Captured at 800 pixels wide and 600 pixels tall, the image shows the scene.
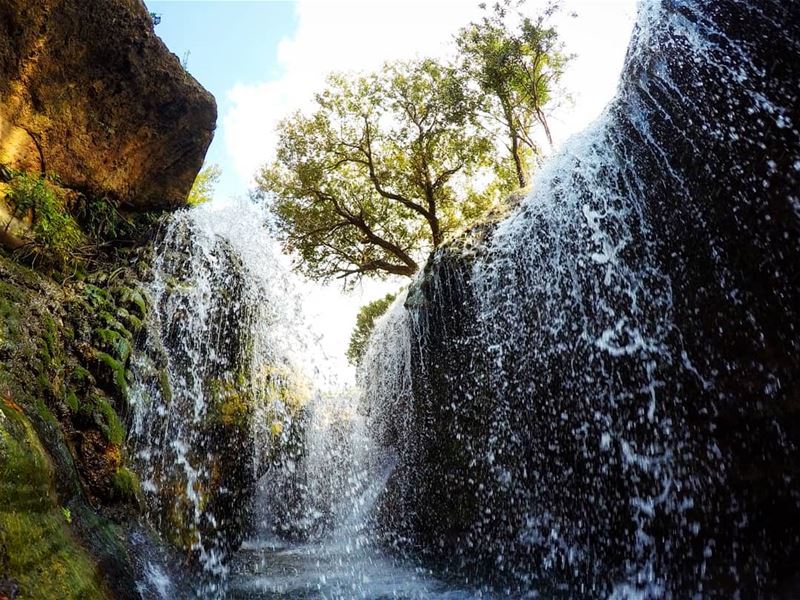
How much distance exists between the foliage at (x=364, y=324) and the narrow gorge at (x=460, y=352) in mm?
10950

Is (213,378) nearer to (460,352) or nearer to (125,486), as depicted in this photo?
(125,486)

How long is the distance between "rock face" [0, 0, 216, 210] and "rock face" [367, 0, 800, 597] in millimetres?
5917

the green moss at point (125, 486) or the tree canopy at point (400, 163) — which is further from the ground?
the tree canopy at point (400, 163)

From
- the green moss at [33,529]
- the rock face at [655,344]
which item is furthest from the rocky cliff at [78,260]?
the rock face at [655,344]

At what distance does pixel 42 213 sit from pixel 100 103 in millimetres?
A: 2365

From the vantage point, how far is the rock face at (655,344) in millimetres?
3949

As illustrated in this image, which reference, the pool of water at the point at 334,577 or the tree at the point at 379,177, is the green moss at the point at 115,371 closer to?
the pool of water at the point at 334,577

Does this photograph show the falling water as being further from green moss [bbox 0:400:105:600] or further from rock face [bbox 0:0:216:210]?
green moss [bbox 0:400:105:600]

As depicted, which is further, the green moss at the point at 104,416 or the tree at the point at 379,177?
the tree at the point at 379,177

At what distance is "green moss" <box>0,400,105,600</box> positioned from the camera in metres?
2.45

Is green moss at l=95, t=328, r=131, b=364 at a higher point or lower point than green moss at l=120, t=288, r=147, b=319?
lower

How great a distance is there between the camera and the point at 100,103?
24.0 feet

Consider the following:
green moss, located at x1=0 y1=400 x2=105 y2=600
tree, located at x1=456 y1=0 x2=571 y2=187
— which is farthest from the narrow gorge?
tree, located at x1=456 y1=0 x2=571 y2=187

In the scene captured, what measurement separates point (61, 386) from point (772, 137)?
6804 mm
